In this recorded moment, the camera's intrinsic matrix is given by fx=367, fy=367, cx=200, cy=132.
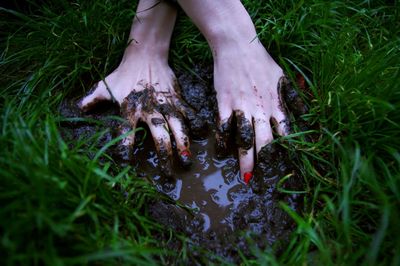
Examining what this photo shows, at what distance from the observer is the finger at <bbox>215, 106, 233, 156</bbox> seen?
4.94 ft

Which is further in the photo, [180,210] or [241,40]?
[241,40]

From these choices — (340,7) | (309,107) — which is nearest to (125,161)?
(309,107)

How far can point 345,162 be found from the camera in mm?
1294

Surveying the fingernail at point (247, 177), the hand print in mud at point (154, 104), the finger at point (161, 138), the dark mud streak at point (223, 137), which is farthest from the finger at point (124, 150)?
the fingernail at point (247, 177)

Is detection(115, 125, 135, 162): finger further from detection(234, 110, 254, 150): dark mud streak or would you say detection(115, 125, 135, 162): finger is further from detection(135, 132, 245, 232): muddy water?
detection(234, 110, 254, 150): dark mud streak

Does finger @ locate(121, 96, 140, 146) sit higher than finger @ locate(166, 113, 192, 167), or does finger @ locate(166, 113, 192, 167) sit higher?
finger @ locate(121, 96, 140, 146)

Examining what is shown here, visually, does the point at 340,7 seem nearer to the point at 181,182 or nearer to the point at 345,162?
the point at 345,162

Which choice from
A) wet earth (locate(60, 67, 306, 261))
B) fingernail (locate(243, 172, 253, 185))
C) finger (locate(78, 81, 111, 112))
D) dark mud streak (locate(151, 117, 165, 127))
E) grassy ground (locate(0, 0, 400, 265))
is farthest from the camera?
finger (locate(78, 81, 111, 112))

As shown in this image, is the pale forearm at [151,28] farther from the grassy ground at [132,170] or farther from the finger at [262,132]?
the finger at [262,132]

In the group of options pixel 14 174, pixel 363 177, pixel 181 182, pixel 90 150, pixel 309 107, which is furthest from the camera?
pixel 309 107

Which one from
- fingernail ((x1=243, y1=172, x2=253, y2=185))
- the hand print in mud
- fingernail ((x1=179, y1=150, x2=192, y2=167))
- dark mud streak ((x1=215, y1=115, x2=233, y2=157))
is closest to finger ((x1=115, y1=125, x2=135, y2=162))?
the hand print in mud

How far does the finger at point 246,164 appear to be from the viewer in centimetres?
143

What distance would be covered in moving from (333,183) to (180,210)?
22.6 inches

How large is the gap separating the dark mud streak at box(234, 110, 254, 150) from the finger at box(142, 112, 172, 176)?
0.29 meters
